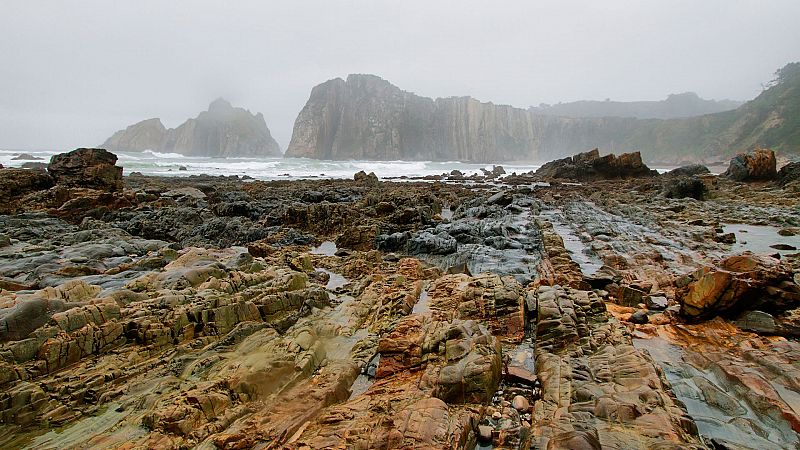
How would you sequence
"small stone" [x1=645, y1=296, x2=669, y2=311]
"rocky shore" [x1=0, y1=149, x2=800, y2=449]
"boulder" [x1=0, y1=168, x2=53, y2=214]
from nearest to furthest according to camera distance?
"rocky shore" [x1=0, y1=149, x2=800, y2=449]
"small stone" [x1=645, y1=296, x2=669, y2=311]
"boulder" [x1=0, y1=168, x2=53, y2=214]

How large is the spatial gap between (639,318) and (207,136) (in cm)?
14122

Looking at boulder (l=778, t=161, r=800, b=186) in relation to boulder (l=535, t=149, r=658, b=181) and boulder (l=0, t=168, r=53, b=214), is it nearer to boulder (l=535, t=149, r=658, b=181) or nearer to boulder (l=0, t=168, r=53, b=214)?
boulder (l=535, t=149, r=658, b=181)

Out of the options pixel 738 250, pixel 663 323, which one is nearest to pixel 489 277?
pixel 663 323

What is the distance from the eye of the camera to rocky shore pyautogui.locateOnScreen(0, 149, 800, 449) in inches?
150

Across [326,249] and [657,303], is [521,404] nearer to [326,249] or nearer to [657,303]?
[657,303]

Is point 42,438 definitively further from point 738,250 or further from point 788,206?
point 788,206

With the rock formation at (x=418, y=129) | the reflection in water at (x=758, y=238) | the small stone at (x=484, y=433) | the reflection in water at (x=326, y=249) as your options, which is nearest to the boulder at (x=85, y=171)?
the reflection in water at (x=326, y=249)

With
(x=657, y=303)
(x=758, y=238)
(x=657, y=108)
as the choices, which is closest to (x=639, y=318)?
(x=657, y=303)

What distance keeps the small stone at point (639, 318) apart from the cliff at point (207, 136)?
130 m

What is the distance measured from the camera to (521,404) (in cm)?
434

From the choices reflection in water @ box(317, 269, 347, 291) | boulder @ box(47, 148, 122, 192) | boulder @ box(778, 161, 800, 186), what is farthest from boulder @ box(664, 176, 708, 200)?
boulder @ box(47, 148, 122, 192)

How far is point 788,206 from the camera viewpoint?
16.2 m

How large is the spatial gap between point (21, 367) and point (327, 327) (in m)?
4.01

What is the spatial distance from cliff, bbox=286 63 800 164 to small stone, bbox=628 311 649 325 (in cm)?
9626
